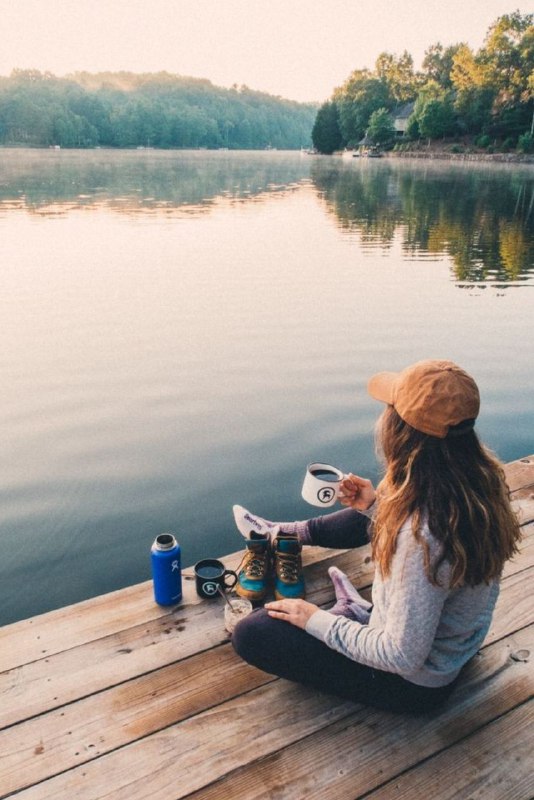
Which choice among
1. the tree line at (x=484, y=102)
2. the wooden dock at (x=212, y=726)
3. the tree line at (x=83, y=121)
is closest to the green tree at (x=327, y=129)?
the tree line at (x=484, y=102)

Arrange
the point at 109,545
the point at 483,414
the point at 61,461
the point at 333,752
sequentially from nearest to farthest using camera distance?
the point at 333,752 < the point at 109,545 < the point at 61,461 < the point at 483,414

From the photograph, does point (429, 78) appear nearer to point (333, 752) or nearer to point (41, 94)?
point (41, 94)

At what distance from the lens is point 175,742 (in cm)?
236

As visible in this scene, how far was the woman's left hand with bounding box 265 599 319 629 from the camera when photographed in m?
2.42

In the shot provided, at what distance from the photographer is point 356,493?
10.1ft

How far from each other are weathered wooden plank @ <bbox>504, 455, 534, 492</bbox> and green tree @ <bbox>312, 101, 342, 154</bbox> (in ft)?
407

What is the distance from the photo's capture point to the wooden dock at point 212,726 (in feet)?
7.22

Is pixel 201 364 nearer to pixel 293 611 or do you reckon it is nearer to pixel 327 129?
pixel 293 611

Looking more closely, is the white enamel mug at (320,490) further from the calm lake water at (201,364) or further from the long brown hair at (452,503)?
the calm lake water at (201,364)

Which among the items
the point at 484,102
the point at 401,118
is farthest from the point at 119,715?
the point at 401,118

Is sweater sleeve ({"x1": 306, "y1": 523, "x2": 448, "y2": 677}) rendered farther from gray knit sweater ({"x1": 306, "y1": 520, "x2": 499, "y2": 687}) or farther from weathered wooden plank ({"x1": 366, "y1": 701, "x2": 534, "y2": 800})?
weathered wooden plank ({"x1": 366, "y1": 701, "x2": 534, "y2": 800})

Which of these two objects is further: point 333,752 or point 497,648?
point 497,648

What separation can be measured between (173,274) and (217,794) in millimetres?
12665

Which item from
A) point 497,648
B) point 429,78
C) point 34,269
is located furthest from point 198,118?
point 497,648
